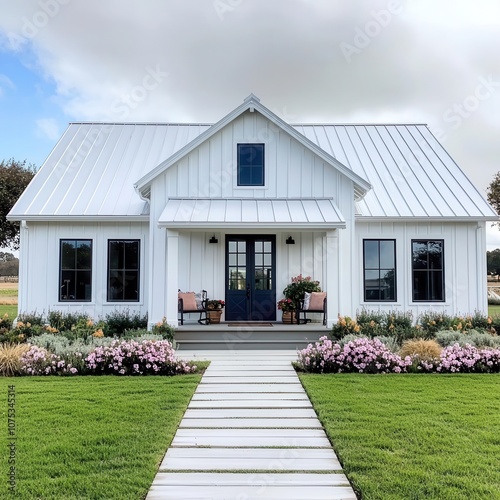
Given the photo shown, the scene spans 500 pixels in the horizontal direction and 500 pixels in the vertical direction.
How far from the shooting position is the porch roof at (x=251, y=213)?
1130cm

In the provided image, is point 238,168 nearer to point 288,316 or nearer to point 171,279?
point 171,279

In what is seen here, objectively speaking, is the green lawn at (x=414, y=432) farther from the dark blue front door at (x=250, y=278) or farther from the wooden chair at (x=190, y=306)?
the dark blue front door at (x=250, y=278)

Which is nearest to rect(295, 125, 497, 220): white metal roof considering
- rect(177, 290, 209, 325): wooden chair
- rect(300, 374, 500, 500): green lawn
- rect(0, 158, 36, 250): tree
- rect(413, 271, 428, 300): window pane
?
rect(413, 271, 428, 300): window pane

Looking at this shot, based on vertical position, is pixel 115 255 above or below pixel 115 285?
above

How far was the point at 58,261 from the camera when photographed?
12969mm

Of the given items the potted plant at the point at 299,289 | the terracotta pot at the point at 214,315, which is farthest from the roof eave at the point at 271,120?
the terracotta pot at the point at 214,315

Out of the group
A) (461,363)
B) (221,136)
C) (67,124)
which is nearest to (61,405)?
(461,363)

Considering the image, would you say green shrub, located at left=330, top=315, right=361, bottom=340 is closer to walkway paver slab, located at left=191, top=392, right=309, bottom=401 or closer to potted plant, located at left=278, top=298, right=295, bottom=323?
potted plant, located at left=278, top=298, right=295, bottom=323

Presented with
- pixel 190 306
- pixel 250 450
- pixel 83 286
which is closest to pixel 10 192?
pixel 83 286

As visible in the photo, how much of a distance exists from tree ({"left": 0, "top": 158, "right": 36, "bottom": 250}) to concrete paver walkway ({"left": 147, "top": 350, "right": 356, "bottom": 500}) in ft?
79.1

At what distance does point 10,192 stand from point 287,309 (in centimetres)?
2184

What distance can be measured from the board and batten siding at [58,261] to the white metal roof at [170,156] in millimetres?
446

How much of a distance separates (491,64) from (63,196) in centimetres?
1343

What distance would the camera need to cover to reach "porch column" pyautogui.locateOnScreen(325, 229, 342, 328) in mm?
11474
